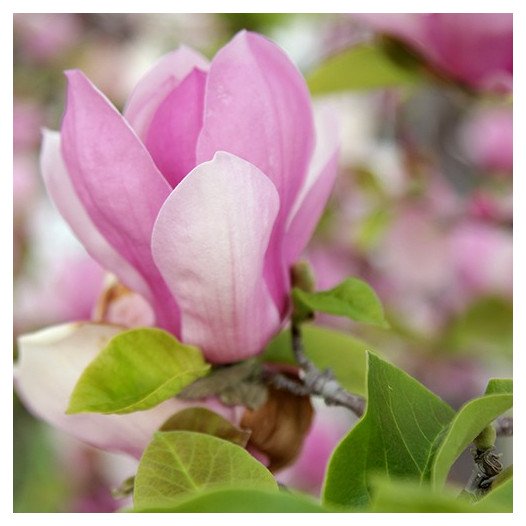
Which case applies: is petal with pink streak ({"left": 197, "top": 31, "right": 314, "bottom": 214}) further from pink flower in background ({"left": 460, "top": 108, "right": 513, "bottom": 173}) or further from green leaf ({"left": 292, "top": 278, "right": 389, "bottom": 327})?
pink flower in background ({"left": 460, "top": 108, "right": 513, "bottom": 173})

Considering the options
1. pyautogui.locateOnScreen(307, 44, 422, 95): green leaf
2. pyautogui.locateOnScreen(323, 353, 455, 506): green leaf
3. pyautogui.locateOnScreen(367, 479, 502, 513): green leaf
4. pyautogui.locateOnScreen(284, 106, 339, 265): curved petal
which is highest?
pyautogui.locateOnScreen(307, 44, 422, 95): green leaf

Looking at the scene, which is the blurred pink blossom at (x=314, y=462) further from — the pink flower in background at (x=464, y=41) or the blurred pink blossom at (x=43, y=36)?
the blurred pink blossom at (x=43, y=36)

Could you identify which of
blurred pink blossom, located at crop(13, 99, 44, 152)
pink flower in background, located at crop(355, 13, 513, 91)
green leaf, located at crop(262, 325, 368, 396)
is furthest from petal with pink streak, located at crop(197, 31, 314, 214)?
blurred pink blossom, located at crop(13, 99, 44, 152)

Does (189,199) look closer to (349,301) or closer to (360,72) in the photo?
(349,301)

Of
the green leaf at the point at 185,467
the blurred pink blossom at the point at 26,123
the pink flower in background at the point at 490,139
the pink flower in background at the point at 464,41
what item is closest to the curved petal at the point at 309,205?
the green leaf at the point at 185,467

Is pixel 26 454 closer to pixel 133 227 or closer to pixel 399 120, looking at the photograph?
pixel 399 120

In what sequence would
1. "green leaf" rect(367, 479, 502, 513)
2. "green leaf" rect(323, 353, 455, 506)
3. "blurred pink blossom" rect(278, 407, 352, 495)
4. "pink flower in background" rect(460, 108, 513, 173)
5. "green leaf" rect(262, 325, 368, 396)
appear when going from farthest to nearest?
1. "pink flower in background" rect(460, 108, 513, 173)
2. "blurred pink blossom" rect(278, 407, 352, 495)
3. "green leaf" rect(262, 325, 368, 396)
4. "green leaf" rect(323, 353, 455, 506)
5. "green leaf" rect(367, 479, 502, 513)

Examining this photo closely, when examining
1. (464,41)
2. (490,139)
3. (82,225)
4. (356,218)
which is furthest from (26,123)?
(82,225)
